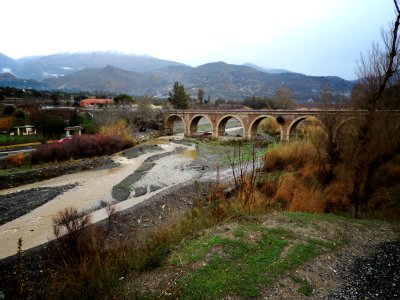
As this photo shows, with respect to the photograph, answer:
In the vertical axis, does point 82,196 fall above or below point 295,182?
below

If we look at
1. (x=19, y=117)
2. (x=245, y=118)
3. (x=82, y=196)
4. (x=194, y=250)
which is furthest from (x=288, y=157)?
(x=19, y=117)

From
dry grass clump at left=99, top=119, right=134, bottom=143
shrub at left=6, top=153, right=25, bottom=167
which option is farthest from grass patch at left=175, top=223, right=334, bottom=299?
dry grass clump at left=99, top=119, right=134, bottom=143

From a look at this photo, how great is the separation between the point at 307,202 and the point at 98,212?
10854mm

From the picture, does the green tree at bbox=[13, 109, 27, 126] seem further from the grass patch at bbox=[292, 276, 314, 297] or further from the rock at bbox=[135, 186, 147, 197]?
the grass patch at bbox=[292, 276, 314, 297]

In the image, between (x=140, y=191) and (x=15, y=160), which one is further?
(x=15, y=160)

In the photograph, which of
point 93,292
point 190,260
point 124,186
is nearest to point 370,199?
point 190,260

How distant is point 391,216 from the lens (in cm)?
1059

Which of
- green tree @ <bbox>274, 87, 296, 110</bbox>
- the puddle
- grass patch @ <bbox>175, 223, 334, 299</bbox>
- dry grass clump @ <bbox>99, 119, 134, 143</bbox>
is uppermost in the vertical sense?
green tree @ <bbox>274, 87, 296, 110</bbox>

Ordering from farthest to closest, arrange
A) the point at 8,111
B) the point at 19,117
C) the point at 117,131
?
the point at 8,111, the point at 19,117, the point at 117,131

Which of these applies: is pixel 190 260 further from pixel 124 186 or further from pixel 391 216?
pixel 124 186

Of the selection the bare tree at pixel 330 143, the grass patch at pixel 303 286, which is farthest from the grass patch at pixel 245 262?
the bare tree at pixel 330 143

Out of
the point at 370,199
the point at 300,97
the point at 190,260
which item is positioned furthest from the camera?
the point at 300,97

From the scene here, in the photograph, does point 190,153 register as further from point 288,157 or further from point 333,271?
point 333,271

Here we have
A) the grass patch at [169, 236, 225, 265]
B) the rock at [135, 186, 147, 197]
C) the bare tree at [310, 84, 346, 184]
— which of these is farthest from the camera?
the rock at [135, 186, 147, 197]
